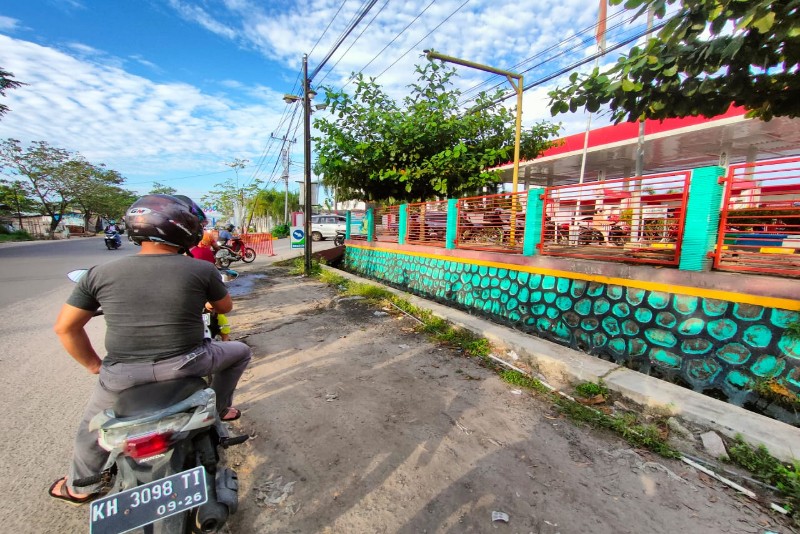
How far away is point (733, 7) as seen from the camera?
230 centimetres

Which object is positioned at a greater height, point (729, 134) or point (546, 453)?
point (729, 134)

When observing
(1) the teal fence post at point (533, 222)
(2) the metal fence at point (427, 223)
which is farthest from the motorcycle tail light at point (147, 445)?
(2) the metal fence at point (427, 223)

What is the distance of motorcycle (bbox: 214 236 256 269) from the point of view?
11.5 m

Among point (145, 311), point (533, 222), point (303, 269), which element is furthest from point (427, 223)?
point (145, 311)

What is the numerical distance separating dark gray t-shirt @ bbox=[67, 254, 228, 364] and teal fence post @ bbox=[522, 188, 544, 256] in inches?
172

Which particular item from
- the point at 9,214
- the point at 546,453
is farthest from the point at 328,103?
the point at 9,214

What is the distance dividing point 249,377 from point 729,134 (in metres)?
13.0

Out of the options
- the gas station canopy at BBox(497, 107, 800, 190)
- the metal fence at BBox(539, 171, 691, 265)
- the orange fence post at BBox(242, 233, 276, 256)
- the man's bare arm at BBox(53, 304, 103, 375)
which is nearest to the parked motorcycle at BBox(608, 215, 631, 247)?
the metal fence at BBox(539, 171, 691, 265)

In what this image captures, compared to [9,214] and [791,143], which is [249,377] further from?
[9,214]

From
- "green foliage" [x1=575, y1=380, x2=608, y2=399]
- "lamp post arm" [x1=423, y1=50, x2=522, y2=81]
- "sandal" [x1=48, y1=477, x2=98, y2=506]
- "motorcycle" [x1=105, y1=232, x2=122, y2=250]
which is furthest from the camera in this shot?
"motorcycle" [x1=105, y1=232, x2=122, y2=250]

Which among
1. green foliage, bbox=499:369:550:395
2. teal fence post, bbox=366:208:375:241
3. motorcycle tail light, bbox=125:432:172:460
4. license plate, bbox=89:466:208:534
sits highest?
teal fence post, bbox=366:208:375:241

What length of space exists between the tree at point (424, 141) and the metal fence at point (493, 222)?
57.5 inches

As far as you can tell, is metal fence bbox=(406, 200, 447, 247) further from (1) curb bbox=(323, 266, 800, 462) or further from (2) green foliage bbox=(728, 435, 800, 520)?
(2) green foliage bbox=(728, 435, 800, 520)

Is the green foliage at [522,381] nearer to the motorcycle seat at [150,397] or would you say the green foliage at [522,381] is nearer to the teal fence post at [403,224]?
the motorcycle seat at [150,397]
